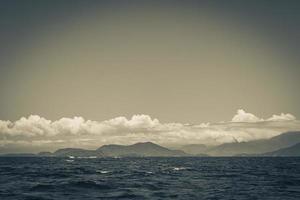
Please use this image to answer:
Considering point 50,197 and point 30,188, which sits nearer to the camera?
point 50,197

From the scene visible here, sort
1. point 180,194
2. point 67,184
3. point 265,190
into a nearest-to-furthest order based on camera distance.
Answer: point 180,194
point 265,190
point 67,184

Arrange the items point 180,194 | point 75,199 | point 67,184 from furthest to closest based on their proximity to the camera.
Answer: point 67,184 → point 180,194 → point 75,199

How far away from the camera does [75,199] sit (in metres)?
45.3

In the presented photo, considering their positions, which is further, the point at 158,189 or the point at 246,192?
the point at 158,189

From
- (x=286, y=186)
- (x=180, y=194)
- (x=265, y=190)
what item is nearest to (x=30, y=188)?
(x=180, y=194)

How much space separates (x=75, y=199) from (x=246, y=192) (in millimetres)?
22137

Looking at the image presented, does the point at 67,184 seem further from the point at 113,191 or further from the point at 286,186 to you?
the point at 286,186

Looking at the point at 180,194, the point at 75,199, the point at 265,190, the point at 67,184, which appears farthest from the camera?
the point at 67,184

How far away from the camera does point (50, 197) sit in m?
47.1

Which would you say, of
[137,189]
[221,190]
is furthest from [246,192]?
[137,189]

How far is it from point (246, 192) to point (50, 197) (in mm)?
24733

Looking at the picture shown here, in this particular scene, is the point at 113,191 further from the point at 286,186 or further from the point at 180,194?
the point at 286,186

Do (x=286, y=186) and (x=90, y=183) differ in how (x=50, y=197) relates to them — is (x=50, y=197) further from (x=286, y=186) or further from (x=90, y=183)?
(x=286, y=186)

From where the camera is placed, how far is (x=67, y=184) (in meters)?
60.4
